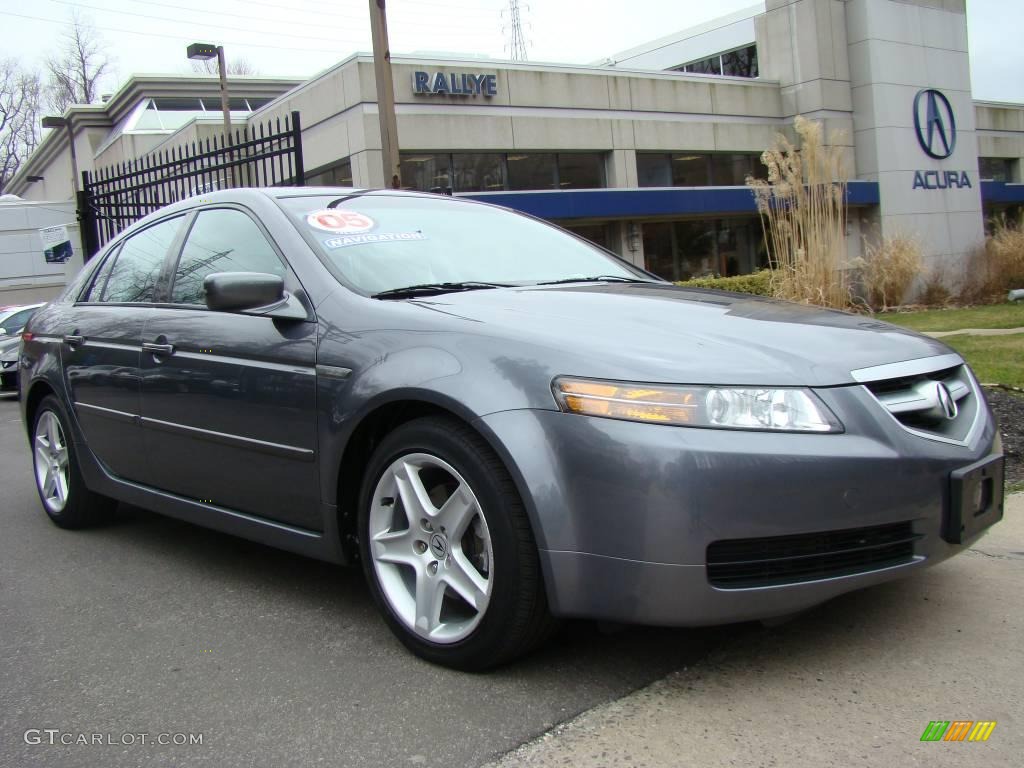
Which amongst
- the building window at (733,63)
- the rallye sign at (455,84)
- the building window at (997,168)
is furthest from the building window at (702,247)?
the building window at (997,168)

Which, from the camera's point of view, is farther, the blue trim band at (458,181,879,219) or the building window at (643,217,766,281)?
the building window at (643,217,766,281)

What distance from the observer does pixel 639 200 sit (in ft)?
75.5

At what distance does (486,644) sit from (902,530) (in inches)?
48.0

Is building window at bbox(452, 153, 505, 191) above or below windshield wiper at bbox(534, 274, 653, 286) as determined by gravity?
above

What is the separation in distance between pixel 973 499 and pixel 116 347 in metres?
3.50

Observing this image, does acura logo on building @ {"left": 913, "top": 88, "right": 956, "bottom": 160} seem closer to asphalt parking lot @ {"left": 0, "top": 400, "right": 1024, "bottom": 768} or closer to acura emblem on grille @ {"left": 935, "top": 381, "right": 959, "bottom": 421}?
asphalt parking lot @ {"left": 0, "top": 400, "right": 1024, "bottom": 768}

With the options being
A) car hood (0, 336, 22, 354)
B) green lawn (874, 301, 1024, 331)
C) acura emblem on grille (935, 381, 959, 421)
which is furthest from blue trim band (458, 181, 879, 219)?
acura emblem on grille (935, 381, 959, 421)

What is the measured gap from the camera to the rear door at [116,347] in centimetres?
419

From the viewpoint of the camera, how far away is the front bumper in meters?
2.46

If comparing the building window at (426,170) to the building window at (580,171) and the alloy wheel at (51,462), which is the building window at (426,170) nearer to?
the building window at (580,171)

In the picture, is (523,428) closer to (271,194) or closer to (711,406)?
(711,406)

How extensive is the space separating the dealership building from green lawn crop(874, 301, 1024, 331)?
530 cm

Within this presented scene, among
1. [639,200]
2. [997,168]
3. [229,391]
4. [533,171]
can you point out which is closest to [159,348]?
[229,391]

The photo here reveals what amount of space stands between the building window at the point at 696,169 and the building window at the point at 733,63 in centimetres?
685
